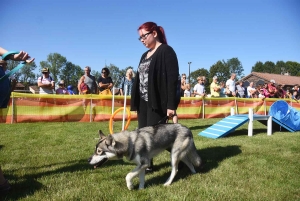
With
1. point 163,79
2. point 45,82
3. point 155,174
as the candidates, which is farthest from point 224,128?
point 45,82

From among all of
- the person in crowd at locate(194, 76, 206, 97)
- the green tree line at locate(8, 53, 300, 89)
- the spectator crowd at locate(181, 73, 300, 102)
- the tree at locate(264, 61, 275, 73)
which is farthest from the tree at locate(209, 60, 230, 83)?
the person in crowd at locate(194, 76, 206, 97)

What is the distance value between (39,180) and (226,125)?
559 centimetres

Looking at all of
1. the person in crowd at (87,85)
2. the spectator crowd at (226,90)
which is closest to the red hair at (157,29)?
the person in crowd at (87,85)

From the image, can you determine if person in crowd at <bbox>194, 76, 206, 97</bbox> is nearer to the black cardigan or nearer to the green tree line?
the black cardigan

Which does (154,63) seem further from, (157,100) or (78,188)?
(78,188)

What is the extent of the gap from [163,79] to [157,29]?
823mm

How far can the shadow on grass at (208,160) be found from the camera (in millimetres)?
3629

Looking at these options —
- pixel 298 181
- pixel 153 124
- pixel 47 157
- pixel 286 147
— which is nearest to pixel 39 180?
pixel 47 157

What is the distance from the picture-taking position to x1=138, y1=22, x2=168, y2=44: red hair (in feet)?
11.8

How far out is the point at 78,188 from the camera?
315cm

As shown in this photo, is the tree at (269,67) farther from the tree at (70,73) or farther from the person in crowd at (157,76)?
the person in crowd at (157,76)

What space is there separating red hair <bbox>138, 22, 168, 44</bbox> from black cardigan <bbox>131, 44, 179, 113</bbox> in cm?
19

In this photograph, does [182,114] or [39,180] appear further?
[182,114]

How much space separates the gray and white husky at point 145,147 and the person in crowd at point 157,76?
0.97 feet
